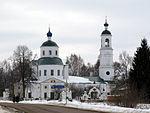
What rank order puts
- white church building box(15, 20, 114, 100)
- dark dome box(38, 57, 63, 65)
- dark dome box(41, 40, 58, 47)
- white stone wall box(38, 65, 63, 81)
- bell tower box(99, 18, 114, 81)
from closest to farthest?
1. white church building box(15, 20, 114, 100)
2. white stone wall box(38, 65, 63, 81)
3. dark dome box(38, 57, 63, 65)
4. dark dome box(41, 40, 58, 47)
5. bell tower box(99, 18, 114, 81)

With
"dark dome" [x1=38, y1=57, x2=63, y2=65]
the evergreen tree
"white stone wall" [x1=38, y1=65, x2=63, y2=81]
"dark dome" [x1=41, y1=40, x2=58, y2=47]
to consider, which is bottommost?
the evergreen tree

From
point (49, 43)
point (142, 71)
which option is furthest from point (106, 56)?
point (142, 71)

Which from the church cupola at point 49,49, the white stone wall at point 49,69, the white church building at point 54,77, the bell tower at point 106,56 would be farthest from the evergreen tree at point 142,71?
the bell tower at point 106,56

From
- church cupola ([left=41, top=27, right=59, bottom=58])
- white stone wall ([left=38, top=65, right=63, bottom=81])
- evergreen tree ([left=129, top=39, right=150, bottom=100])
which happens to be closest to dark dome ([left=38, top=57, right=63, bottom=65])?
Answer: white stone wall ([left=38, top=65, right=63, bottom=81])

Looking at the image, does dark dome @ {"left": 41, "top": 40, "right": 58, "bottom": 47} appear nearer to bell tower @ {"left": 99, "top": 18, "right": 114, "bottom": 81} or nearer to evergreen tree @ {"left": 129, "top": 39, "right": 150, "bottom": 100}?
bell tower @ {"left": 99, "top": 18, "right": 114, "bottom": 81}

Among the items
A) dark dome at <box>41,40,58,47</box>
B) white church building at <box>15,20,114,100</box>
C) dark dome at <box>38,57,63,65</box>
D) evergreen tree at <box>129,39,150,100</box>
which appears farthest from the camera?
dark dome at <box>41,40,58,47</box>

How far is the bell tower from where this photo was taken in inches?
3533

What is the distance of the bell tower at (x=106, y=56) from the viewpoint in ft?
294

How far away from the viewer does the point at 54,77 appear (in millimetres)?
83562

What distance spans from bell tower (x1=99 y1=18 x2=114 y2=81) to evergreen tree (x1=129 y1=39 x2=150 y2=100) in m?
54.5

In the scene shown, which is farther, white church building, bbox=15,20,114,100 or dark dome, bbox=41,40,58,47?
dark dome, bbox=41,40,58,47

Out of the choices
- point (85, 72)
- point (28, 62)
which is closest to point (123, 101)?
point (28, 62)

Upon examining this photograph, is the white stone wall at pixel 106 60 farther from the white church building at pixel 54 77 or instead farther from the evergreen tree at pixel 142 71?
the evergreen tree at pixel 142 71

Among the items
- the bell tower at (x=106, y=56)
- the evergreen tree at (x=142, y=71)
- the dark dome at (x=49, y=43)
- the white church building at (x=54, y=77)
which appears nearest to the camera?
the evergreen tree at (x=142, y=71)
